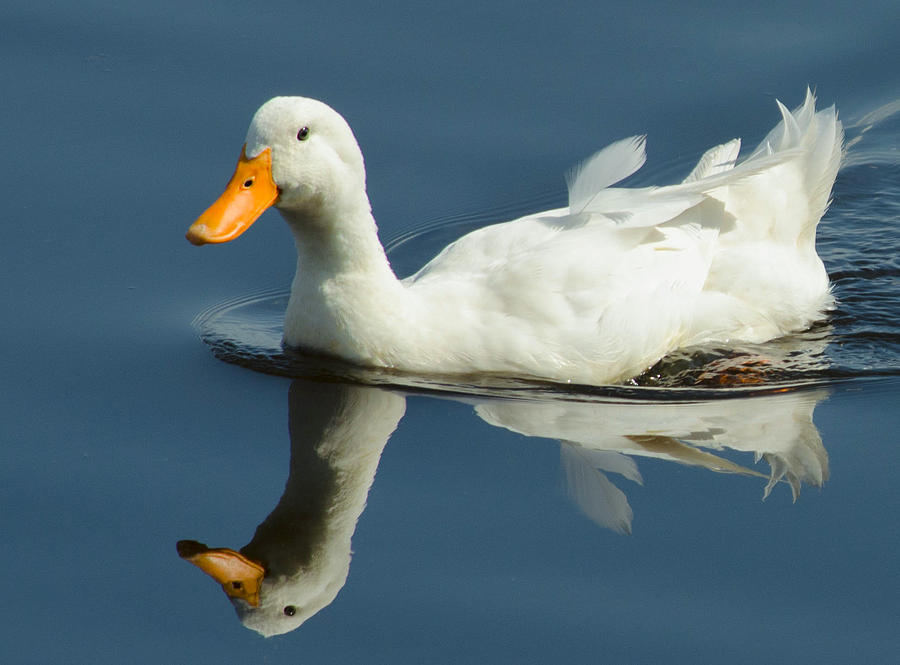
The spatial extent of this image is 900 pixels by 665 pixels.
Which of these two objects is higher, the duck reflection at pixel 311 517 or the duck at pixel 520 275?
the duck at pixel 520 275

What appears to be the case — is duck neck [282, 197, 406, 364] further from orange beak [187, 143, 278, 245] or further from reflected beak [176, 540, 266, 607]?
reflected beak [176, 540, 266, 607]

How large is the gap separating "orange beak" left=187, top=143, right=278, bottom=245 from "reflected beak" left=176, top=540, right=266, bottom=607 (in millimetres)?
1234

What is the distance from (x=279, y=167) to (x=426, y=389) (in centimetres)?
114

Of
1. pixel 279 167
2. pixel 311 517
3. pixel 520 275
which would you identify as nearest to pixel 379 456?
pixel 311 517

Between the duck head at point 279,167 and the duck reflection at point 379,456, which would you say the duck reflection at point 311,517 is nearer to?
the duck reflection at point 379,456

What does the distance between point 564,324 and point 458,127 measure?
93.3 inches

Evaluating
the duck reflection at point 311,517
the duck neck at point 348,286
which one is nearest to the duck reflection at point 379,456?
the duck reflection at point 311,517

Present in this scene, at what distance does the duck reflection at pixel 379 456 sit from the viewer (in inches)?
192

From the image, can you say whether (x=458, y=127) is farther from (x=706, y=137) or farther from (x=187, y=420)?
(x=187, y=420)

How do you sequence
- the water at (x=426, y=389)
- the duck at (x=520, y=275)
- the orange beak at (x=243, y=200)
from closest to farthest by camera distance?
the water at (x=426, y=389)
the orange beak at (x=243, y=200)
the duck at (x=520, y=275)

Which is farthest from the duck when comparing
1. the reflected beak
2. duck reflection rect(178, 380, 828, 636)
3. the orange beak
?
the reflected beak

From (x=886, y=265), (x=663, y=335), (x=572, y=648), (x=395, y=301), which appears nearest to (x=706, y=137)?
(x=886, y=265)

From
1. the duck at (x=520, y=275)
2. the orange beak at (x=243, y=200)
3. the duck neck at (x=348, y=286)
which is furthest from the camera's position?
the duck neck at (x=348, y=286)

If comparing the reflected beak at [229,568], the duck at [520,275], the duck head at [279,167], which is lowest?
the reflected beak at [229,568]
